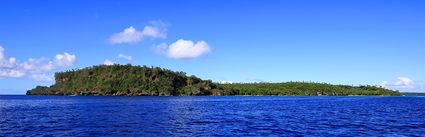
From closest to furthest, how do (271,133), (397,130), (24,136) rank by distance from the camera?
(24,136)
(271,133)
(397,130)

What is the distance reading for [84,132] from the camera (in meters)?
58.7

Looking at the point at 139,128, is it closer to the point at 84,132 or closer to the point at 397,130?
the point at 84,132

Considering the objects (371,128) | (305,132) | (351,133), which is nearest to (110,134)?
(305,132)

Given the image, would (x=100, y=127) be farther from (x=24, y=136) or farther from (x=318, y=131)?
(x=318, y=131)

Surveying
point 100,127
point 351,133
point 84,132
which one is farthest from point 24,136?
point 351,133

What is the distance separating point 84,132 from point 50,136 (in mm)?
5024

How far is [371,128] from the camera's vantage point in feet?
215

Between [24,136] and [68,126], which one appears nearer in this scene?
[24,136]

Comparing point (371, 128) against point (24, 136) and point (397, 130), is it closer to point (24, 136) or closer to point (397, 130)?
point (397, 130)

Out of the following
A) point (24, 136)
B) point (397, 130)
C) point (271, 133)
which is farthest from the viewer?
point (397, 130)

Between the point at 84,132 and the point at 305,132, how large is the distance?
1002 inches

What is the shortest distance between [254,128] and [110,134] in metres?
18.2

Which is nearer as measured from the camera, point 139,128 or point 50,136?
point 50,136

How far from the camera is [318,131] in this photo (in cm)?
6062
